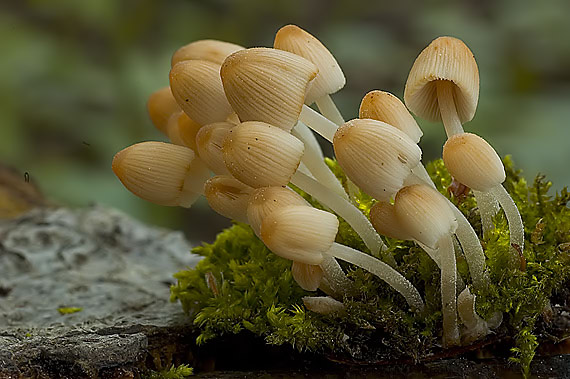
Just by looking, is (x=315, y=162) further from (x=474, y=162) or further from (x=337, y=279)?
(x=474, y=162)

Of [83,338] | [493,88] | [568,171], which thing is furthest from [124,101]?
[83,338]

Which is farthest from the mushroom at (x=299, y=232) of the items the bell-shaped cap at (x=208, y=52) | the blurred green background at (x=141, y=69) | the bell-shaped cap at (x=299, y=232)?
the blurred green background at (x=141, y=69)

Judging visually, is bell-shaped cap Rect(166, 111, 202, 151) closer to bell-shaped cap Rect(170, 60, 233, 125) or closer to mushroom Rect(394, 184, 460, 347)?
bell-shaped cap Rect(170, 60, 233, 125)

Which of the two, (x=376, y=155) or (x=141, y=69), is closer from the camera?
(x=376, y=155)

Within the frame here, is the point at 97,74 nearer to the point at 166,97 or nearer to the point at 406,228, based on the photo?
the point at 166,97

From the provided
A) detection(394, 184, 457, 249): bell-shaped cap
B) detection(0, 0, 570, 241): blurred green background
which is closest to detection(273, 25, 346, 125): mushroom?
detection(394, 184, 457, 249): bell-shaped cap

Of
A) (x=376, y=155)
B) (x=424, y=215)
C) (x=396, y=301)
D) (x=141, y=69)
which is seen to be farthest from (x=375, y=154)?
(x=141, y=69)
